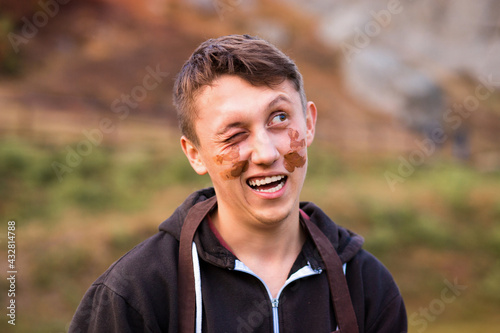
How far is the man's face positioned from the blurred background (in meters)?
4.31

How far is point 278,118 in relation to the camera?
6.04 ft

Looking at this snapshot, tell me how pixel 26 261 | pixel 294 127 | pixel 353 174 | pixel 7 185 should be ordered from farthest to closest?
1. pixel 353 174
2. pixel 7 185
3. pixel 26 261
4. pixel 294 127

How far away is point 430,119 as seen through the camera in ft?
33.3

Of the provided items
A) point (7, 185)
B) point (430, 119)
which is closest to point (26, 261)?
point (7, 185)

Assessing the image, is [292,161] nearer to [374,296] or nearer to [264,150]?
[264,150]

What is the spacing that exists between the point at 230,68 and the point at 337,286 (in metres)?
0.80

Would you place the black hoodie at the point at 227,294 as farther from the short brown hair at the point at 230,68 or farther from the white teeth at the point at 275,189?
the short brown hair at the point at 230,68

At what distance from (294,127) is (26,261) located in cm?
518

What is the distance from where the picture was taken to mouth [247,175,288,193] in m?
1.82

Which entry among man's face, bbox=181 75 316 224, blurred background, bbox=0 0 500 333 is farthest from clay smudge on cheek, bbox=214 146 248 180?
blurred background, bbox=0 0 500 333

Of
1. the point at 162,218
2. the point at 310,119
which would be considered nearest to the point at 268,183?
the point at 310,119

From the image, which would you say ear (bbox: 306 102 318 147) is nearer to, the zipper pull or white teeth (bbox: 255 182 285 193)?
white teeth (bbox: 255 182 285 193)

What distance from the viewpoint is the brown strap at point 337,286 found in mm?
1796

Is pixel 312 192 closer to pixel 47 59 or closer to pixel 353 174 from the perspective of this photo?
pixel 353 174
